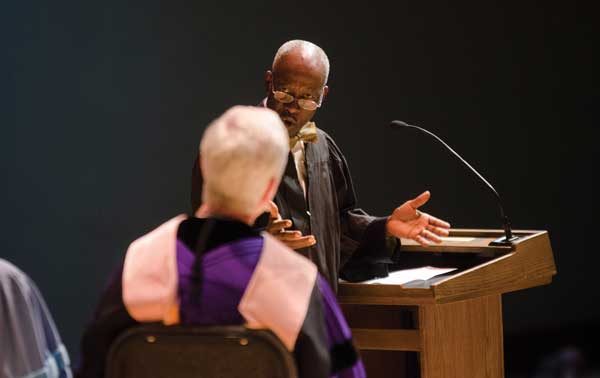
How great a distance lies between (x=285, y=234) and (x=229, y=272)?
1.09 meters

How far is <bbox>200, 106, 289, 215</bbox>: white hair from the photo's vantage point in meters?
2.11

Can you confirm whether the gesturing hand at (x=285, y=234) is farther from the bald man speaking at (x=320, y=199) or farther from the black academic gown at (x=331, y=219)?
the black academic gown at (x=331, y=219)

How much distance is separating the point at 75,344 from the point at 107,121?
109 centimetres

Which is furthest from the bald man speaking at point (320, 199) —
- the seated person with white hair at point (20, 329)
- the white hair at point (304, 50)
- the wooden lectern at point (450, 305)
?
the seated person with white hair at point (20, 329)

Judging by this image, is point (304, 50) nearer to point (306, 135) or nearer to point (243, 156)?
point (306, 135)

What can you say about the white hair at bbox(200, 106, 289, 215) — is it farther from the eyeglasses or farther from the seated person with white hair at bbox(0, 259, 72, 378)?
the eyeglasses

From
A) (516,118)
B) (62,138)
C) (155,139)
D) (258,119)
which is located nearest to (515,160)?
(516,118)

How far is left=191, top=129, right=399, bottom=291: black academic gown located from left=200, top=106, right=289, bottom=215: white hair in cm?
Result: 124

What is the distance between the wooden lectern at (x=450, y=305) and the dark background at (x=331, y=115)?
831mm

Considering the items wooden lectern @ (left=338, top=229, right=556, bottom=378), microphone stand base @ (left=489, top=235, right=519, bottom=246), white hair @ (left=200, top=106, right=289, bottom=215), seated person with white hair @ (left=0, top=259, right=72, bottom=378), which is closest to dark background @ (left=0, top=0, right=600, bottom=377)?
wooden lectern @ (left=338, top=229, right=556, bottom=378)

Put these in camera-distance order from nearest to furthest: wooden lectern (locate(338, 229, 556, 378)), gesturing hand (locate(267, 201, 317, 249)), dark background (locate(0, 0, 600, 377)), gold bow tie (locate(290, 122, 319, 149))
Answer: gesturing hand (locate(267, 201, 317, 249)) → wooden lectern (locate(338, 229, 556, 378)) → gold bow tie (locate(290, 122, 319, 149)) → dark background (locate(0, 0, 600, 377))

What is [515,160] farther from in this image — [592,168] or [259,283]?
[259,283]

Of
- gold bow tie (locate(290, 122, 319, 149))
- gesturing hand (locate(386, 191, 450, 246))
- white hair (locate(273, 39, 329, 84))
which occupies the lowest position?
gesturing hand (locate(386, 191, 450, 246))

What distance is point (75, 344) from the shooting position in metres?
5.19
